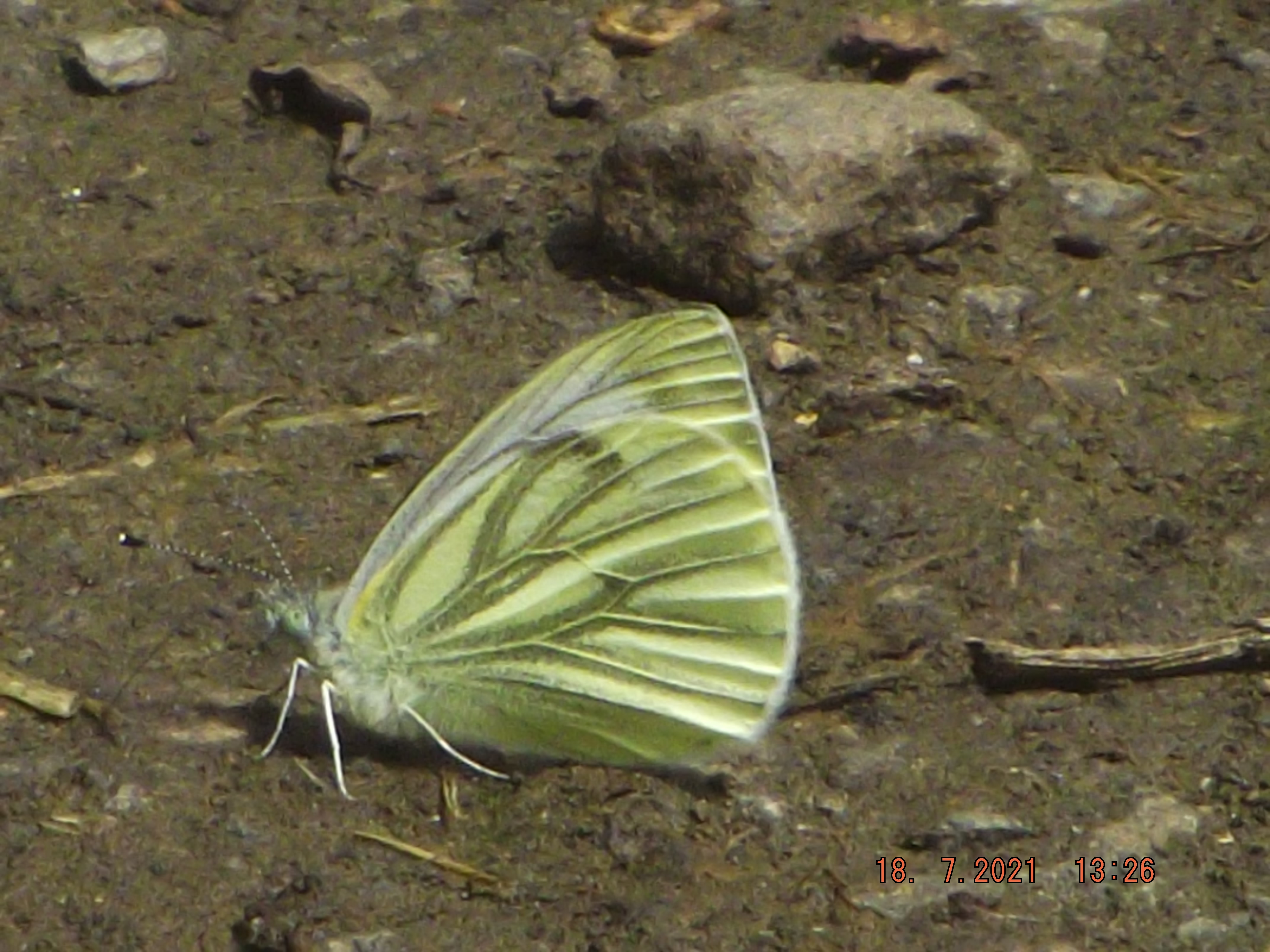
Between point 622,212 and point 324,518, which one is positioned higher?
point 622,212

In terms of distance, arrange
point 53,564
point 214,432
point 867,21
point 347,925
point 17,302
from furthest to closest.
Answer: point 867,21
point 17,302
point 214,432
point 53,564
point 347,925

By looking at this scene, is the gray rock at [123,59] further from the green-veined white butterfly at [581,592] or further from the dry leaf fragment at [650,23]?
the green-veined white butterfly at [581,592]

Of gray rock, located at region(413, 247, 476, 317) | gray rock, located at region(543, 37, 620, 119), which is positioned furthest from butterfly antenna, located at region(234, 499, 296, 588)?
gray rock, located at region(543, 37, 620, 119)

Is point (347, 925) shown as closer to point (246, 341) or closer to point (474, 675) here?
point (474, 675)

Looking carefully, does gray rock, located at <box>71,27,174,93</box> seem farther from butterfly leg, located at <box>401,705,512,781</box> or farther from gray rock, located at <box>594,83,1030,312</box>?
butterfly leg, located at <box>401,705,512,781</box>

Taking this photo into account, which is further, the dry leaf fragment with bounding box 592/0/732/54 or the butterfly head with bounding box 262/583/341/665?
the dry leaf fragment with bounding box 592/0/732/54

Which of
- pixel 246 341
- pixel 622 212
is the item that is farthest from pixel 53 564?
pixel 622 212

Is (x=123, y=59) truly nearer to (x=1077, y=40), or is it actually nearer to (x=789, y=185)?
(x=789, y=185)
